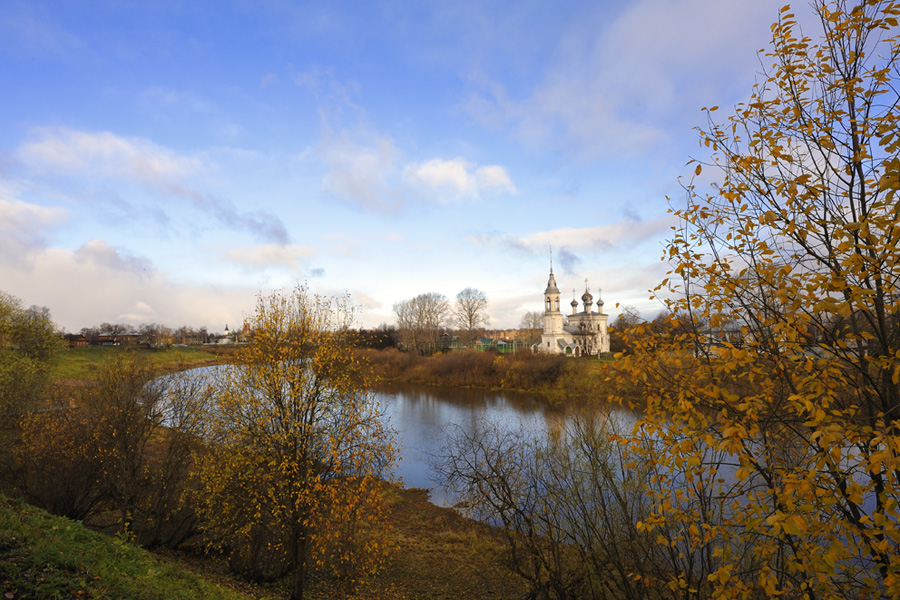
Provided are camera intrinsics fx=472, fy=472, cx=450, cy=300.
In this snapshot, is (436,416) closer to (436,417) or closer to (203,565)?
(436,417)

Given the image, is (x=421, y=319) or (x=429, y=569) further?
(x=421, y=319)

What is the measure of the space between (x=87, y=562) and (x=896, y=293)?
8.64 m

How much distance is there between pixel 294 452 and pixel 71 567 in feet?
16.2

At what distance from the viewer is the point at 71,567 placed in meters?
5.46

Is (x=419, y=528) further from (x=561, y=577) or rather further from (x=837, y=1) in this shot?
(x=837, y=1)

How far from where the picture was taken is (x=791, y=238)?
12.9 ft

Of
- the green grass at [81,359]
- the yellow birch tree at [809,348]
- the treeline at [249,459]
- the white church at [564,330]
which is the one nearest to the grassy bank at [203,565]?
the treeline at [249,459]

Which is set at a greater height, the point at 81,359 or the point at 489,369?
the point at 81,359

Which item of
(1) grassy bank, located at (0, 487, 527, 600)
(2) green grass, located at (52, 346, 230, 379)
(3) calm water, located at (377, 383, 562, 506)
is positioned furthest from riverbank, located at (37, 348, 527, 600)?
(2) green grass, located at (52, 346, 230, 379)

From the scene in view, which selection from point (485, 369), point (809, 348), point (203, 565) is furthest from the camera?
point (485, 369)

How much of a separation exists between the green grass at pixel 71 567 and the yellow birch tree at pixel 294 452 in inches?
102

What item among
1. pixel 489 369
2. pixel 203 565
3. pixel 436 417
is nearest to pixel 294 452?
pixel 203 565

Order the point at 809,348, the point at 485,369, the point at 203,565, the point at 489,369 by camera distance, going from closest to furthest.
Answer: the point at 809,348 → the point at 203,565 → the point at 489,369 → the point at 485,369

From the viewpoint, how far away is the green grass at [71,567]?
478 cm
